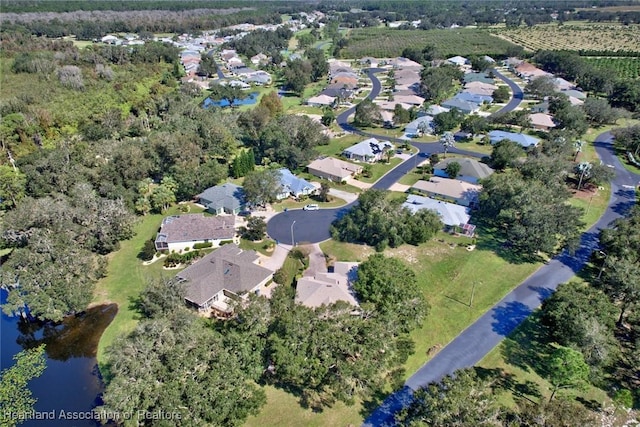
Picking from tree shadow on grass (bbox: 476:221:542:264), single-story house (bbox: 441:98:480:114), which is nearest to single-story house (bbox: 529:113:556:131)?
single-story house (bbox: 441:98:480:114)

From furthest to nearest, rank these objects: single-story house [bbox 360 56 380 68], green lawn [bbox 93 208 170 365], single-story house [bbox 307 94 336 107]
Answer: single-story house [bbox 360 56 380 68] < single-story house [bbox 307 94 336 107] < green lawn [bbox 93 208 170 365]

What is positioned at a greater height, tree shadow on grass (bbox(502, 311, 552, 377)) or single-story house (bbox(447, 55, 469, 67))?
single-story house (bbox(447, 55, 469, 67))

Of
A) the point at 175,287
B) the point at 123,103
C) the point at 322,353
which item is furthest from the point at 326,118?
the point at 322,353

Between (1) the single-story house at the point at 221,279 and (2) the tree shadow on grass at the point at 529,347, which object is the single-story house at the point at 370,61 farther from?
(2) the tree shadow on grass at the point at 529,347

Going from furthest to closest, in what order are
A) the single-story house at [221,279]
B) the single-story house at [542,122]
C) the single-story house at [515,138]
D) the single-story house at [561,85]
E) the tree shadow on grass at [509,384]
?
the single-story house at [561,85] < the single-story house at [542,122] < the single-story house at [515,138] < the single-story house at [221,279] < the tree shadow on grass at [509,384]

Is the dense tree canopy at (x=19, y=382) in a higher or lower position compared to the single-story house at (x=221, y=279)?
lower

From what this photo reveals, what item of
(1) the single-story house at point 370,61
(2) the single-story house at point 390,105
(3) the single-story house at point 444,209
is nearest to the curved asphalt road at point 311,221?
(3) the single-story house at point 444,209

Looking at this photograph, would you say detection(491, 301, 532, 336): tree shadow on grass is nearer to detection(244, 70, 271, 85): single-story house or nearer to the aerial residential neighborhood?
the aerial residential neighborhood
